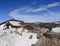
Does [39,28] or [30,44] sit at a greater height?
[39,28]

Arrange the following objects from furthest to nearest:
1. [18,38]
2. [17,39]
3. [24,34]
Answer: [24,34]
[18,38]
[17,39]

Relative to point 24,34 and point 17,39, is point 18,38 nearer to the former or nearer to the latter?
point 17,39

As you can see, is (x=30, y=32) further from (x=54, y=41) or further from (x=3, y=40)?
(x=54, y=41)

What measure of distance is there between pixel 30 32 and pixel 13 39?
14.3 ft

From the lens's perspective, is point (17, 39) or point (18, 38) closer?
point (17, 39)

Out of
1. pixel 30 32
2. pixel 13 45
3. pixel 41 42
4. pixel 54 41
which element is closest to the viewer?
pixel 54 41

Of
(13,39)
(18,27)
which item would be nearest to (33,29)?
(18,27)

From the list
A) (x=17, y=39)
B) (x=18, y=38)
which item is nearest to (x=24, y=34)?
(x=18, y=38)

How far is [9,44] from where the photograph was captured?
2319 centimetres

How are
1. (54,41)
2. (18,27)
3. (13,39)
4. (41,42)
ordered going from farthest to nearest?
(18,27)
(13,39)
(41,42)
(54,41)

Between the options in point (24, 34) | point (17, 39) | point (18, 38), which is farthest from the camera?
point (24, 34)

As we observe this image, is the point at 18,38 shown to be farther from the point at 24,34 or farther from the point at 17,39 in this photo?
the point at 24,34

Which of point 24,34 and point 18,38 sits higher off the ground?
point 24,34

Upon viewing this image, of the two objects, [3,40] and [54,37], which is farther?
[3,40]
